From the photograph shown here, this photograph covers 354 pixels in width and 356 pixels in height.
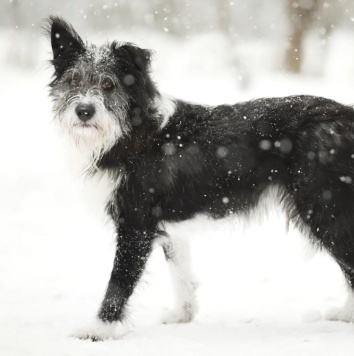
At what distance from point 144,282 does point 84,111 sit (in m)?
1.51

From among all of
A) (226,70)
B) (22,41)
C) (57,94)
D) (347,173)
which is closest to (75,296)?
(57,94)

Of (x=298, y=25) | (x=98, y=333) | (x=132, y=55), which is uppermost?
(x=298, y=25)

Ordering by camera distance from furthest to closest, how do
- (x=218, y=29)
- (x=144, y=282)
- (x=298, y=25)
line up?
(x=218, y=29) → (x=298, y=25) → (x=144, y=282)

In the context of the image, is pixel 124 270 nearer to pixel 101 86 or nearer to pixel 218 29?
pixel 101 86

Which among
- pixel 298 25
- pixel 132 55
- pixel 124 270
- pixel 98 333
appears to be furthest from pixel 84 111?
pixel 298 25

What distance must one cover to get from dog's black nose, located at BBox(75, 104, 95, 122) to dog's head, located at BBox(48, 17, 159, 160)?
57 millimetres

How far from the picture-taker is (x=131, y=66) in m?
4.89

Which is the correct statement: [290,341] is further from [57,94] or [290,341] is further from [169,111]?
[57,94]

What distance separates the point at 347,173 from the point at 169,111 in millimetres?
1515

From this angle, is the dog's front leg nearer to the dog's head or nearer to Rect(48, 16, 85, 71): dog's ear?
the dog's head

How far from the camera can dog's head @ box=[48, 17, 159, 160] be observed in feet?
15.6

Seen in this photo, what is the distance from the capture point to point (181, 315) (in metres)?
5.25

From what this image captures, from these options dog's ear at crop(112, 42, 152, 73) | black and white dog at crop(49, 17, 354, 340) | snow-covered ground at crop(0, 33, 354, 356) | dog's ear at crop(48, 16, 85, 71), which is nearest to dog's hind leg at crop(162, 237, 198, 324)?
snow-covered ground at crop(0, 33, 354, 356)

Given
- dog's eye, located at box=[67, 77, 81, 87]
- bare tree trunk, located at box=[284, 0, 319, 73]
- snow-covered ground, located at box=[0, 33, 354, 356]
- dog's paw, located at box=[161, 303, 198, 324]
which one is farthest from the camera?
bare tree trunk, located at box=[284, 0, 319, 73]
